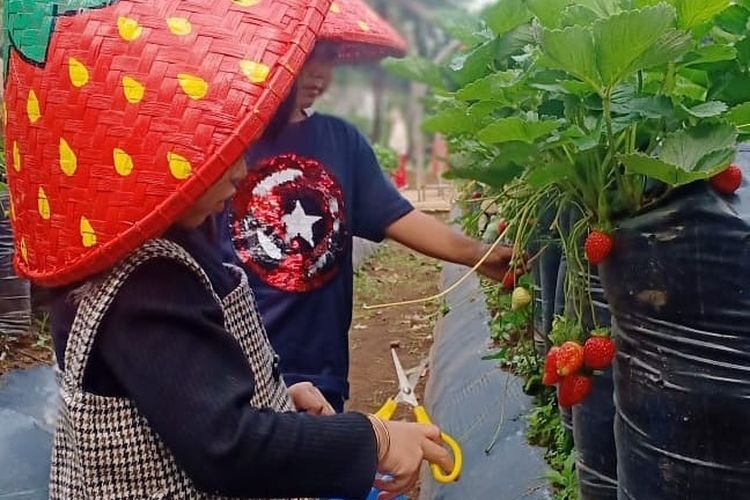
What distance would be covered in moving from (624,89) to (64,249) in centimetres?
84

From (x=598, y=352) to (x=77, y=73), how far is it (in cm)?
84

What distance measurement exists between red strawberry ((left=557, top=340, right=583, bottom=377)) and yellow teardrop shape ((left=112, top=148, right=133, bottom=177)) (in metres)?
0.72

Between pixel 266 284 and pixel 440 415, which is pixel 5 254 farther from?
pixel 266 284

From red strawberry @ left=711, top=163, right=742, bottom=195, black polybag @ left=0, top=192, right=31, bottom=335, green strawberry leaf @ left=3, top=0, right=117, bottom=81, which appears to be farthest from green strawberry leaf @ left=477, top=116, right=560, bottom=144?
black polybag @ left=0, top=192, right=31, bottom=335

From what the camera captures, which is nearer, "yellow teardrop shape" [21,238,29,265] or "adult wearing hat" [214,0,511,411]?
"yellow teardrop shape" [21,238,29,265]

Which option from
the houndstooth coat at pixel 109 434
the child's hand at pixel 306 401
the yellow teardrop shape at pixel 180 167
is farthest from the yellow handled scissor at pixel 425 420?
the yellow teardrop shape at pixel 180 167

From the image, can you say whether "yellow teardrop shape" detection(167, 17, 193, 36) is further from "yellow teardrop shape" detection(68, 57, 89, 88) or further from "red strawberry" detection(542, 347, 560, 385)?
"red strawberry" detection(542, 347, 560, 385)

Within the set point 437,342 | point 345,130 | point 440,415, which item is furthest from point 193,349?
point 437,342

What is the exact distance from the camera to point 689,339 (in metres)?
1.38

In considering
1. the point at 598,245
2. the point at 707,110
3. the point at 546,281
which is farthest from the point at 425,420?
the point at 546,281

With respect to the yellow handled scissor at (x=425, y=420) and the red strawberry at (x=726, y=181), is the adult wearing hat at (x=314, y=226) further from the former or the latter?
the red strawberry at (x=726, y=181)

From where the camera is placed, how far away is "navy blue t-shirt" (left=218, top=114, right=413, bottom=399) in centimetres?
219

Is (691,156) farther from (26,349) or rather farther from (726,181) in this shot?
(26,349)

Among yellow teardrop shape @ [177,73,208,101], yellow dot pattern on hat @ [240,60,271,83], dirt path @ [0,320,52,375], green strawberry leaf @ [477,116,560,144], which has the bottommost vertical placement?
dirt path @ [0,320,52,375]
